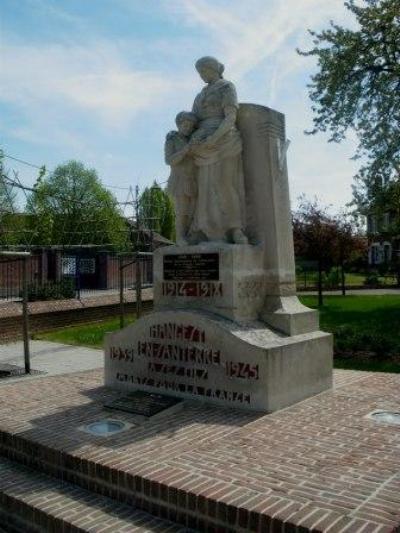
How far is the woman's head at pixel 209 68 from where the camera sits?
22.8 ft

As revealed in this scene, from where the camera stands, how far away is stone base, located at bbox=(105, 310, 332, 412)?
578 centimetres

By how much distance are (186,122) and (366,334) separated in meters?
6.98

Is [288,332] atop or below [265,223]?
below

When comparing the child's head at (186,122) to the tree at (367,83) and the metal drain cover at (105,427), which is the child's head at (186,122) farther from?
the tree at (367,83)

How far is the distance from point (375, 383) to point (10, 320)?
11.3 metres

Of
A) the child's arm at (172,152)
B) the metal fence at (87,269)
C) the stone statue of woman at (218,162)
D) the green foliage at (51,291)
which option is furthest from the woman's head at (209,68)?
the metal fence at (87,269)

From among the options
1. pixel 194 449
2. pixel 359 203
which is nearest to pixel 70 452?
pixel 194 449

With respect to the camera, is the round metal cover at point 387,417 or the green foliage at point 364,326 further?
the green foliage at point 364,326

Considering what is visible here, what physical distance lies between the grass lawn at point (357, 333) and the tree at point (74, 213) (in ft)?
24.9

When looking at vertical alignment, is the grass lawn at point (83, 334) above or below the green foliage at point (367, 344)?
below

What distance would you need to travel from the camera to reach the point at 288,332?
21.2 feet

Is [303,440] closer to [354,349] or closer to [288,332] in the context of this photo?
[288,332]

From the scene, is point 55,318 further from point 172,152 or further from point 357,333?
point 172,152

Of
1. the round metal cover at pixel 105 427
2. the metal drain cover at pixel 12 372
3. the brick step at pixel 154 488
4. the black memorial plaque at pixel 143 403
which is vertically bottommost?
the metal drain cover at pixel 12 372
